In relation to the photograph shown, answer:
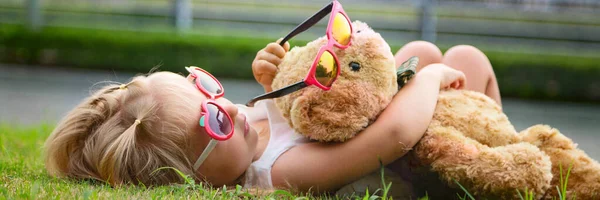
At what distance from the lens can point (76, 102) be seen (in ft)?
24.5

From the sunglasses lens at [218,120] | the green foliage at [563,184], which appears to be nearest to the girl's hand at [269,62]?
the sunglasses lens at [218,120]

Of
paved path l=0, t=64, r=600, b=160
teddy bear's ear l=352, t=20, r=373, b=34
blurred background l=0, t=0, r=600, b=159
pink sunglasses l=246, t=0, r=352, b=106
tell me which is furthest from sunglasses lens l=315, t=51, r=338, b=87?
blurred background l=0, t=0, r=600, b=159

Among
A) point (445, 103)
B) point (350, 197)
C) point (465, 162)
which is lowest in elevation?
point (350, 197)

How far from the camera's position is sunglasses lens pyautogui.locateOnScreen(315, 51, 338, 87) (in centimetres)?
231

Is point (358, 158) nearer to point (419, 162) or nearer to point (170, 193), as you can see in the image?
point (419, 162)

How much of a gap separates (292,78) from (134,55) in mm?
7858

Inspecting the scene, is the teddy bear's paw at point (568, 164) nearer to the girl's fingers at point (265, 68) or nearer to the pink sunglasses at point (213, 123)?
the girl's fingers at point (265, 68)

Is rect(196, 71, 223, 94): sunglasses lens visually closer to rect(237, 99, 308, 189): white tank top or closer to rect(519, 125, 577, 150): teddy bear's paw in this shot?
rect(237, 99, 308, 189): white tank top

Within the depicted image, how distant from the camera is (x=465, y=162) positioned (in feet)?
7.49

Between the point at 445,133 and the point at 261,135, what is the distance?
28.2 inches

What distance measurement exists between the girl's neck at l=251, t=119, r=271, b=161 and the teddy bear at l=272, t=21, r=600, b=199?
0.68 feet

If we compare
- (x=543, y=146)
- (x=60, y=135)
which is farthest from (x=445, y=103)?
(x=60, y=135)

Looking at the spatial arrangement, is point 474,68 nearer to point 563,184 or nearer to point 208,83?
point 563,184

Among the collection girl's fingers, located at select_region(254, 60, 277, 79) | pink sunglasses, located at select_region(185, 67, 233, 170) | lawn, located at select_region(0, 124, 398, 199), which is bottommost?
lawn, located at select_region(0, 124, 398, 199)
